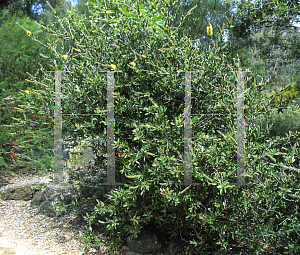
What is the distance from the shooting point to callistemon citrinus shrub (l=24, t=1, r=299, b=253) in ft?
7.50

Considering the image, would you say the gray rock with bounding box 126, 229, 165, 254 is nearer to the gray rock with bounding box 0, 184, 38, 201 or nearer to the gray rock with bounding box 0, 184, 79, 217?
the gray rock with bounding box 0, 184, 79, 217

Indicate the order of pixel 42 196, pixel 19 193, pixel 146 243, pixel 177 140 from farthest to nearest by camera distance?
pixel 19 193, pixel 42 196, pixel 146 243, pixel 177 140

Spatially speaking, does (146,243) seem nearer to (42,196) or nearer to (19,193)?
(42,196)

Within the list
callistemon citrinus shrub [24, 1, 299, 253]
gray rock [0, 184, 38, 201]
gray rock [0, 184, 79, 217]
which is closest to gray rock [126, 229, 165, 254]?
callistemon citrinus shrub [24, 1, 299, 253]

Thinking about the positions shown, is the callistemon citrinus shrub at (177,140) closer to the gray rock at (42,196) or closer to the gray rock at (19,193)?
the gray rock at (42,196)

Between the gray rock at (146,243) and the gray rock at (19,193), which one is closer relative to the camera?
the gray rock at (146,243)

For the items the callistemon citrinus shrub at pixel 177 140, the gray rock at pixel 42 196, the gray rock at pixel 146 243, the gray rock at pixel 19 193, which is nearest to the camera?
the callistemon citrinus shrub at pixel 177 140

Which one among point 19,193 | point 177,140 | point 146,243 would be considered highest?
point 177,140

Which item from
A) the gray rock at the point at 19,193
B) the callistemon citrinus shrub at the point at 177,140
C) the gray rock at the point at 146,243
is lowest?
the gray rock at the point at 146,243

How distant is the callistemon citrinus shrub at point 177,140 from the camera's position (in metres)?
2.29

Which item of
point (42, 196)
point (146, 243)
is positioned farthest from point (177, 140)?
point (42, 196)

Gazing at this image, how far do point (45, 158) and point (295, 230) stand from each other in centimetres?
452

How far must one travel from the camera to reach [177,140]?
2436 millimetres

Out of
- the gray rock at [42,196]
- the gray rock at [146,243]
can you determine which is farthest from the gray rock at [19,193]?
the gray rock at [146,243]
